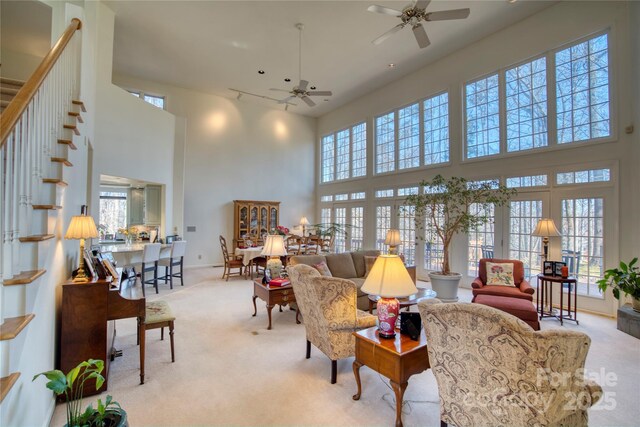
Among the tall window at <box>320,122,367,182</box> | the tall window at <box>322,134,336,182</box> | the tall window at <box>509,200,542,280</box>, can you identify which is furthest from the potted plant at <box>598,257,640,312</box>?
the tall window at <box>322,134,336,182</box>

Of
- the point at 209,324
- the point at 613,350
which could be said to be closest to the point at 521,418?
the point at 613,350

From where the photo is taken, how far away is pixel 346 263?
17.3ft

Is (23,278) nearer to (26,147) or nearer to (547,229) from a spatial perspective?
(26,147)

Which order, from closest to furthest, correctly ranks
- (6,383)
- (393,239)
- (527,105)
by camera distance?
(6,383)
(527,105)
(393,239)

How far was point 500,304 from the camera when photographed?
12.5 feet

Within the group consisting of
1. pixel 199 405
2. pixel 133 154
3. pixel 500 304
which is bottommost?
pixel 199 405

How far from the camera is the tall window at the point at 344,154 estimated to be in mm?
9766

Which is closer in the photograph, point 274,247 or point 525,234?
point 274,247

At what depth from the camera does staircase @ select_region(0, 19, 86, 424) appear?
4.89ft

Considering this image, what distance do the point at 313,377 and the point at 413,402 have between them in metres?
0.91

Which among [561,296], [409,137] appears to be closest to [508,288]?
[561,296]

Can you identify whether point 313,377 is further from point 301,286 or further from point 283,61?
point 283,61

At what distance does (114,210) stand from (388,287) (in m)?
8.09

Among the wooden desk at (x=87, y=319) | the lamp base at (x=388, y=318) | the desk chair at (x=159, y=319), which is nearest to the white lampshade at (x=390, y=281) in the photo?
the lamp base at (x=388, y=318)
